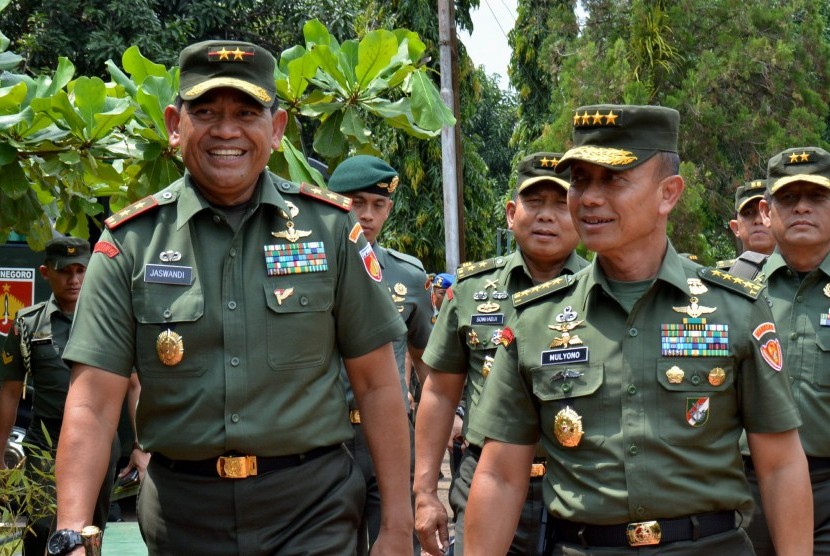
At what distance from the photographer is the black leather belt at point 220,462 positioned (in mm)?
4000

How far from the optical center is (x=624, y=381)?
381 cm

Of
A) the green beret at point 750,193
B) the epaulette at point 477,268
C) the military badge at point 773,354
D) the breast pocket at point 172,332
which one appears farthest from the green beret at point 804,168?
the breast pocket at point 172,332

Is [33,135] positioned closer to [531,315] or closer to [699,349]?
[531,315]

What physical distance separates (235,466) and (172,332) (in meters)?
0.43

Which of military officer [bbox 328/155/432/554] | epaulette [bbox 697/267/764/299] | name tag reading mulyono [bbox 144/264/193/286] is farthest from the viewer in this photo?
military officer [bbox 328/155/432/554]

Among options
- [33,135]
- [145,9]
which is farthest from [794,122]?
[33,135]

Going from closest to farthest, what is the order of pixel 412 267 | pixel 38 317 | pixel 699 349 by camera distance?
pixel 699 349 → pixel 412 267 → pixel 38 317

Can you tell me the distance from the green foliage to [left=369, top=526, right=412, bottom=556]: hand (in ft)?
7.00

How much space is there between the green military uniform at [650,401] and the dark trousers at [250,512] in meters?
0.53

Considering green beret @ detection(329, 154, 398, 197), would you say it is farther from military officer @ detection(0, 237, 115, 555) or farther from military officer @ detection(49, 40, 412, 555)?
military officer @ detection(49, 40, 412, 555)

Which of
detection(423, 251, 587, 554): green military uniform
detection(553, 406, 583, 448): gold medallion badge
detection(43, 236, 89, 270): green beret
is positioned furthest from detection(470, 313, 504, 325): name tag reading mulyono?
detection(43, 236, 89, 270): green beret

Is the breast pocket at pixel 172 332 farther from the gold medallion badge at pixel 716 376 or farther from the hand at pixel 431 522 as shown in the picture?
the hand at pixel 431 522

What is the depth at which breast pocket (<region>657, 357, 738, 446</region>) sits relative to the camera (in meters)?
3.76

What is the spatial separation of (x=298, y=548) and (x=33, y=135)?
250cm
